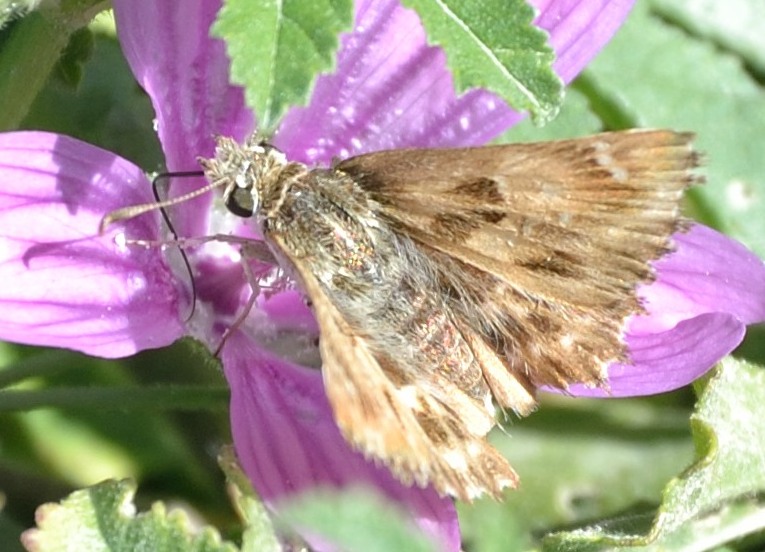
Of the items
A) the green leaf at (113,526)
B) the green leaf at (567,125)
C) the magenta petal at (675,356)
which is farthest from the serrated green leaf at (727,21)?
the green leaf at (113,526)

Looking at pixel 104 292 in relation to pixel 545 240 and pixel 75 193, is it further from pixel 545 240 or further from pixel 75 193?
pixel 545 240

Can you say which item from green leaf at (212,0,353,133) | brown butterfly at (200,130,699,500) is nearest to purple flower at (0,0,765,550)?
brown butterfly at (200,130,699,500)

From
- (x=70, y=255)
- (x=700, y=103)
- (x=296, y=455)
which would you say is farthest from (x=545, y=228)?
(x=700, y=103)

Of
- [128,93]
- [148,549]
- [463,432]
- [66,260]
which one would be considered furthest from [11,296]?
[128,93]

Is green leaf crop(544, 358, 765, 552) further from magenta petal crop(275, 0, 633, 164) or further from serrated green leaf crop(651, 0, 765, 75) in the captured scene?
serrated green leaf crop(651, 0, 765, 75)

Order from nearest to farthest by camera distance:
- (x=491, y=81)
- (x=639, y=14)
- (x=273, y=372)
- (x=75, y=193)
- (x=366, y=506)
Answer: (x=366, y=506), (x=491, y=81), (x=75, y=193), (x=273, y=372), (x=639, y=14)
